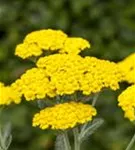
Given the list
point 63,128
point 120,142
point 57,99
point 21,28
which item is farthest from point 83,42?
point 21,28

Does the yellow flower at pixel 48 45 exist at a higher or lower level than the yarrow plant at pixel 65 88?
higher

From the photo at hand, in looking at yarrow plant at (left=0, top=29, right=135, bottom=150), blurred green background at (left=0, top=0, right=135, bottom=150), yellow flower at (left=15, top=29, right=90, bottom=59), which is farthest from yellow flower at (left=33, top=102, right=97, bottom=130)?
blurred green background at (left=0, top=0, right=135, bottom=150)

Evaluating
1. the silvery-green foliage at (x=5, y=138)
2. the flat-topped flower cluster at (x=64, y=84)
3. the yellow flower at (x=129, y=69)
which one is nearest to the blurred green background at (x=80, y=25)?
the yellow flower at (x=129, y=69)

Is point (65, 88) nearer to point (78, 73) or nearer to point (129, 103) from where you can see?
point (78, 73)

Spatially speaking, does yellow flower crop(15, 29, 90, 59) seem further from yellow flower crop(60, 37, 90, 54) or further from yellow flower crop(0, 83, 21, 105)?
yellow flower crop(0, 83, 21, 105)

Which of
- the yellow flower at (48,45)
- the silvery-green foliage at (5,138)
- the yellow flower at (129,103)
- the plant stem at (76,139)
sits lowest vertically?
the silvery-green foliage at (5,138)

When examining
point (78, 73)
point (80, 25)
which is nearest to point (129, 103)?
point (78, 73)

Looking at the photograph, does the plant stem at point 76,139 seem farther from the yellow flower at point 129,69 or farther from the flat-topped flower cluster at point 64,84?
the yellow flower at point 129,69
